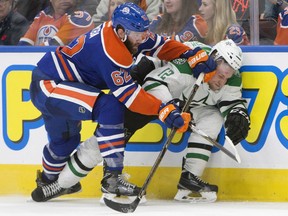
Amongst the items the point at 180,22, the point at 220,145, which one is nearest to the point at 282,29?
the point at 180,22

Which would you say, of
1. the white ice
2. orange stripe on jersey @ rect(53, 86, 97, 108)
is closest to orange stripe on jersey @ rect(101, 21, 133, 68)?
orange stripe on jersey @ rect(53, 86, 97, 108)

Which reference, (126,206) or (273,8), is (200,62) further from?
(126,206)

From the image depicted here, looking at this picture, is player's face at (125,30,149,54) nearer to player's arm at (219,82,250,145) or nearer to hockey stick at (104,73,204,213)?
hockey stick at (104,73,204,213)

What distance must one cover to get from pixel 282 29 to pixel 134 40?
85 cm

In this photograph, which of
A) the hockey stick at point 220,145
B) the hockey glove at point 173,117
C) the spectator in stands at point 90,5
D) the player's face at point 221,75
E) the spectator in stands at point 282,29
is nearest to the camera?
the hockey glove at point 173,117

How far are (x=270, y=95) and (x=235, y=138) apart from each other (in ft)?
1.00

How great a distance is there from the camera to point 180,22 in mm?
5207

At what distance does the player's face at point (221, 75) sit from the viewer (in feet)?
16.3

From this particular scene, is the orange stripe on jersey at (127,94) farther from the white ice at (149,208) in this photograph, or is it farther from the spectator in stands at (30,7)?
the spectator in stands at (30,7)

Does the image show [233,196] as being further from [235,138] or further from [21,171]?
[21,171]

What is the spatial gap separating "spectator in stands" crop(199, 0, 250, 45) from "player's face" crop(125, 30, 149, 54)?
505 mm

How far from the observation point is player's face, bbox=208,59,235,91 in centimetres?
498

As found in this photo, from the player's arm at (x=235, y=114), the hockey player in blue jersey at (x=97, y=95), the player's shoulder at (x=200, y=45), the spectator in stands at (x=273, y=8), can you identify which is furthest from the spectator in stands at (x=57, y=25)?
the spectator in stands at (x=273, y=8)

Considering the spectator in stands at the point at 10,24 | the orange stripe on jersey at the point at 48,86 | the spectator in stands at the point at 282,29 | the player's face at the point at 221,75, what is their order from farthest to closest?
the spectator in stands at the point at 10,24 → the spectator in stands at the point at 282,29 → the player's face at the point at 221,75 → the orange stripe on jersey at the point at 48,86
